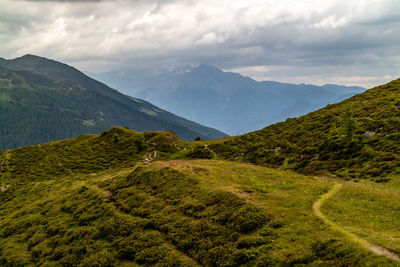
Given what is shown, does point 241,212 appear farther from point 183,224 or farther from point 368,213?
point 368,213

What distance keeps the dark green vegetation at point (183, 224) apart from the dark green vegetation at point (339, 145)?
45.6ft

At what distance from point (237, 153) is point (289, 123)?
80.7 ft

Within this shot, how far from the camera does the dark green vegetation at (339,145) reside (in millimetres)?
44938

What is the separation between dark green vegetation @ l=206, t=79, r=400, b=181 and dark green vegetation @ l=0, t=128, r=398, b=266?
13.9 m

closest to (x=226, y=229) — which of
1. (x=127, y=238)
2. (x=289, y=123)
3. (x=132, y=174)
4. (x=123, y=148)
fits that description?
(x=127, y=238)

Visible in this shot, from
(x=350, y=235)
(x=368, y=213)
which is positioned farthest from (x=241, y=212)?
(x=368, y=213)

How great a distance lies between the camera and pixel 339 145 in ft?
174

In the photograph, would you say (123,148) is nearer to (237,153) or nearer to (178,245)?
(237,153)

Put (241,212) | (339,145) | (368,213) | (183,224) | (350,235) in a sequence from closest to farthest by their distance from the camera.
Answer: (350,235), (368,213), (241,212), (183,224), (339,145)

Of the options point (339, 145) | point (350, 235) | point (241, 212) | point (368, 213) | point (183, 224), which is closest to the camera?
point (350, 235)

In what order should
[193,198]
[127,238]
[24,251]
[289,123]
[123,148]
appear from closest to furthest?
1. [127,238]
2. [193,198]
3. [24,251]
4. [289,123]
5. [123,148]

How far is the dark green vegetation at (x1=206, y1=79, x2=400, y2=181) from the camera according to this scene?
44938 millimetres

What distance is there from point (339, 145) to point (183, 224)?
3972 cm

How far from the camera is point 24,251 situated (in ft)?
113
